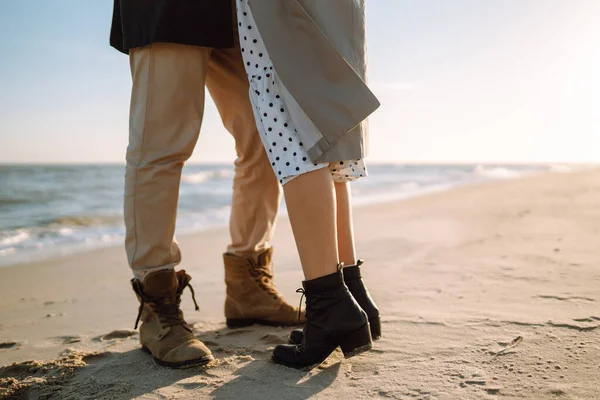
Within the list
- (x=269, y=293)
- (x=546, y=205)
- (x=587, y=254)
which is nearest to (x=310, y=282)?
(x=269, y=293)

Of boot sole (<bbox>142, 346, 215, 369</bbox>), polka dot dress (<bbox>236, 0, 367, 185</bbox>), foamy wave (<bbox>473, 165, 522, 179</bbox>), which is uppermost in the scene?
polka dot dress (<bbox>236, 0, 367, 185</bbox>)

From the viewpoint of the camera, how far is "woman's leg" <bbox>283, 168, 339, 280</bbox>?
1.41 meters

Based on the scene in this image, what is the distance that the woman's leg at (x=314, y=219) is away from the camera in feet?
4.63

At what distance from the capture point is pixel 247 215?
2.02 meters

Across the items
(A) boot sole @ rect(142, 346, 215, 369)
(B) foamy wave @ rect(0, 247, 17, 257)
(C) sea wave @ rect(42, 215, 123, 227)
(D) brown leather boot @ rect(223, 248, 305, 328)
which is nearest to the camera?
(A) boot sole @ rect(142, 346, 215, 369)

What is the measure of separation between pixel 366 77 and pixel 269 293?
92 centimetres

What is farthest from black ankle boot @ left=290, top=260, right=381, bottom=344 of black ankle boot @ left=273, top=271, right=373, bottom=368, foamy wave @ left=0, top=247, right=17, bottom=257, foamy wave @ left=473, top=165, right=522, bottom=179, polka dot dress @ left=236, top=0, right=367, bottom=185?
foamy wave @ left=473, top=165, right=522, bottom=179

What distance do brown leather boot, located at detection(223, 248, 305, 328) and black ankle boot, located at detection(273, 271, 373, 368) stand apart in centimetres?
53

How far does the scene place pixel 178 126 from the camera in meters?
1.68

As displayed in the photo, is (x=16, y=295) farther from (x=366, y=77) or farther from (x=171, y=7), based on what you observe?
(x=366, y=77)

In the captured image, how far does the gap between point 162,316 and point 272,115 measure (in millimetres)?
783

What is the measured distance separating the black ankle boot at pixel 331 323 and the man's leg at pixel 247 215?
51 cm

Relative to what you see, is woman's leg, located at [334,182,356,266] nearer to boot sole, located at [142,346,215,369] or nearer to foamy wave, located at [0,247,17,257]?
boot sole, located at [142,346,215,369]

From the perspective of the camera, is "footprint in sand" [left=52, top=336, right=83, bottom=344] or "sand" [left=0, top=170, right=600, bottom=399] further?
"footprint in sand" [left=52, top=336, right=83, bottom=344]
